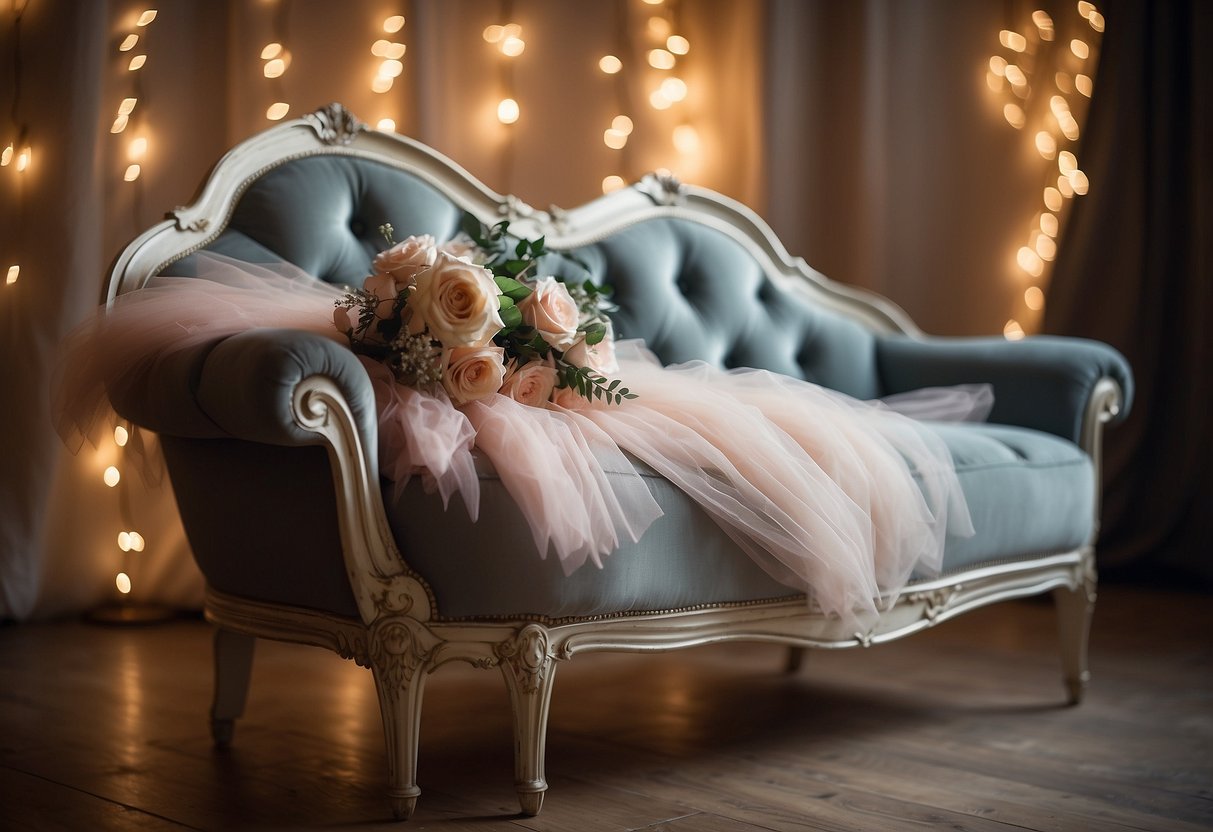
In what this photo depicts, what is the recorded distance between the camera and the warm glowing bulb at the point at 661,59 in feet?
11.7

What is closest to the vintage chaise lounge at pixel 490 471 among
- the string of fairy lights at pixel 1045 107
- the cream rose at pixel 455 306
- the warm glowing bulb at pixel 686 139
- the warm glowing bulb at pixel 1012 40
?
the cream rose at pixel 455 306

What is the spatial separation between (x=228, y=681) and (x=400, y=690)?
1.84 feet

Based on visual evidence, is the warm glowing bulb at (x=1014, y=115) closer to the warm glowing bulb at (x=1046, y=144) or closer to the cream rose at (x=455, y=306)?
the warm glowing bulb at (x=1046, y=144)

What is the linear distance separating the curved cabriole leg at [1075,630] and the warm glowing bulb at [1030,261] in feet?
5.15

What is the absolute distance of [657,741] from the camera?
7.02 feet

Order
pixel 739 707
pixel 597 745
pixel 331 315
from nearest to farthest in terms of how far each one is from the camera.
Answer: pixel 331 315
pixel 597 745
pixel 739 707

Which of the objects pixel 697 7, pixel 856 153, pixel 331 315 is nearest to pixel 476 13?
pixel 697 7

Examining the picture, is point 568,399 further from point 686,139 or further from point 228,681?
point 686,139

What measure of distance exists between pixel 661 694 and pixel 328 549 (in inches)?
38.7

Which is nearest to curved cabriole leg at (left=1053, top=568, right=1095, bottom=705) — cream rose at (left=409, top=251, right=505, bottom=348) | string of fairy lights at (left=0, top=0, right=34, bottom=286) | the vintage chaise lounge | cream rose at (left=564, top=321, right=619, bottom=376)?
Answer: the vintage chaise lounge

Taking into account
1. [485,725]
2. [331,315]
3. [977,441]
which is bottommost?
[485,725]

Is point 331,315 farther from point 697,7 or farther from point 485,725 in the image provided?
point 697,7

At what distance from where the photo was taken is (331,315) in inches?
73.7

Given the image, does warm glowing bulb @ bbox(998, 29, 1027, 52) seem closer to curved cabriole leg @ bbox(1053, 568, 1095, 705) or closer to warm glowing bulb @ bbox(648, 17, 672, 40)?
warm glowing bulb @ bbox(648, 17, 672, 40)
